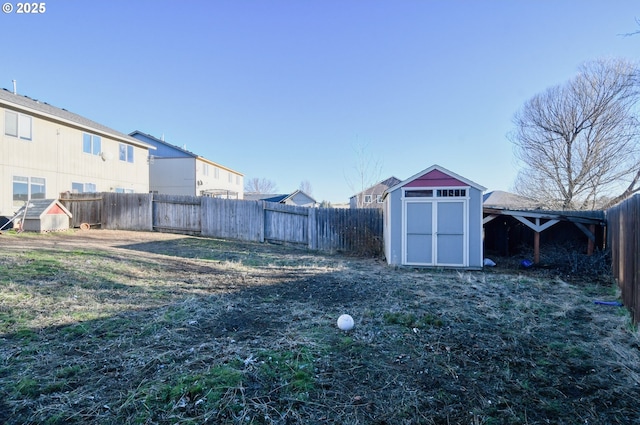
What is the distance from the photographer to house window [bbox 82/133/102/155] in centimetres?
1425

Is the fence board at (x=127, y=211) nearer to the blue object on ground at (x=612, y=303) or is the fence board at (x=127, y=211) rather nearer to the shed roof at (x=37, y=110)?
the shed roof at (x=37, y=110)

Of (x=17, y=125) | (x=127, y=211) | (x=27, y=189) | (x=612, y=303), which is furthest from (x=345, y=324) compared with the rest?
(x=17, y=125)

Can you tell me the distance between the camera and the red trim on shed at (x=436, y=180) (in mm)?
8148

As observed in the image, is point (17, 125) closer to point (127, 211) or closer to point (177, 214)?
point (127, 211)

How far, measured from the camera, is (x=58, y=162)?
42.7 ft

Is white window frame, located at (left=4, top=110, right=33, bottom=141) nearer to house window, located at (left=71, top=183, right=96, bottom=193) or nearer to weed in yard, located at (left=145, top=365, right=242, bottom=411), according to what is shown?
house window, located at (left=71, top=183, right=96, bottom=193)

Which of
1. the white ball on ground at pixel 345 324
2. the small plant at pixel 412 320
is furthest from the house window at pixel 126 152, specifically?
the small plant at pixel 412 320

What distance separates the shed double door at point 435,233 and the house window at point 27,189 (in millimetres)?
13799

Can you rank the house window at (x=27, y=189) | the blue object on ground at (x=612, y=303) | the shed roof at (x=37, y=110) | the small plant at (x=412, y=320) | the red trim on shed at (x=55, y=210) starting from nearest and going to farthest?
the small plant at (x=412, y=320), the blue object on ground at (x=612, y=303), the shed roof at (x=37, y=110), the red trim on shed at (x=55, y=210), the house window at (x=27, y=189)

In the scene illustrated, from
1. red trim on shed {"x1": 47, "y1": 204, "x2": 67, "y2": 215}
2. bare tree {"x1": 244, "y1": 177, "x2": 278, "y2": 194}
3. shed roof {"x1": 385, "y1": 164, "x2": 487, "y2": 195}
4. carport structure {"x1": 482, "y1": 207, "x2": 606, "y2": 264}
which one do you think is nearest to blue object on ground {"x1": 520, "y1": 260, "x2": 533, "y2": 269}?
carport structure {"x1": 482, "y1": 207, "x2": 606, "y2": 264}

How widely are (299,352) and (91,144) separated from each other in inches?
643

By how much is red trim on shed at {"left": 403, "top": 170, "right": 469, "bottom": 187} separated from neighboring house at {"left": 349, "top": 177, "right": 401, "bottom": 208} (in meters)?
6.57

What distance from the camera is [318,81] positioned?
635 inches

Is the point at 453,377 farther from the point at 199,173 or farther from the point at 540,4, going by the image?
the point at 199,173
